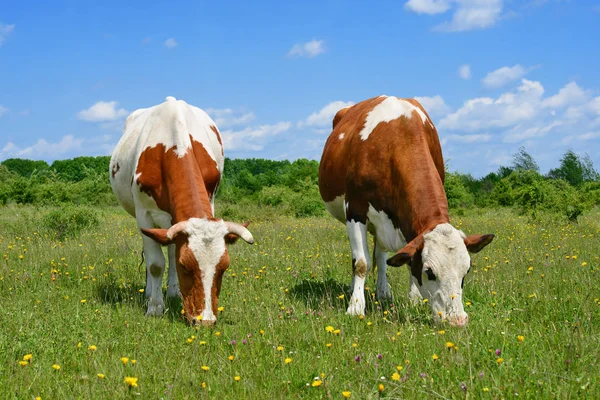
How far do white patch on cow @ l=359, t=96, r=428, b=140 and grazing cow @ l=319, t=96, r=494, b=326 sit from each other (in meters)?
0.01

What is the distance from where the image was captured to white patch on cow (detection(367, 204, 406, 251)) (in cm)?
625

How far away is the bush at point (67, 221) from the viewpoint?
13.8m

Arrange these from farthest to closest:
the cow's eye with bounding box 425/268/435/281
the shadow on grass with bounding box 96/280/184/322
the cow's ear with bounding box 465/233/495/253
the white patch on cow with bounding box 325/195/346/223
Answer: the white patch on cow with bounding box 325/195/346/223
the shadow on grass with bounding box 96/280/184/322
the cow's ear with bounding box 465/233/495/253
the cow's eye with bounding box 425/268/435/281

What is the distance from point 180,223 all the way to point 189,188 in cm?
63

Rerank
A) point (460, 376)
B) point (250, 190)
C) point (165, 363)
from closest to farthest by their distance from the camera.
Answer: point (460, 376)
point (165, 363)
point (250, 190)

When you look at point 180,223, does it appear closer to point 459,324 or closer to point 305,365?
point 305,365

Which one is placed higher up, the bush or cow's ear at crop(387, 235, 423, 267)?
→ the bush

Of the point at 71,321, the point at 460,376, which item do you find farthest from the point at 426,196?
the point at 71,321

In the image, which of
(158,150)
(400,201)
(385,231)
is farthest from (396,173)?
(158,150)

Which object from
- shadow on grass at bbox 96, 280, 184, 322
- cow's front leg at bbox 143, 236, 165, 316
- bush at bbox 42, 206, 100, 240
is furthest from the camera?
bush at bbox 42, 206, 100, 240

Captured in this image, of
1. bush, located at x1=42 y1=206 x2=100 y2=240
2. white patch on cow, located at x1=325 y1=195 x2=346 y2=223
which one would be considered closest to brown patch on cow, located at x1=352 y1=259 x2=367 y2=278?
white patch on cow, located at x1=325 y1=195 x2=346 y2=223

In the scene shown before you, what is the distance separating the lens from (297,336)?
5121mm

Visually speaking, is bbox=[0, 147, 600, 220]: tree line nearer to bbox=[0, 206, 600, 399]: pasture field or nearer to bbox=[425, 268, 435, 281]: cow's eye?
bbox=[0, 206, 600, 399]: pasture field

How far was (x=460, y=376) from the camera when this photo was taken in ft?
12.6
